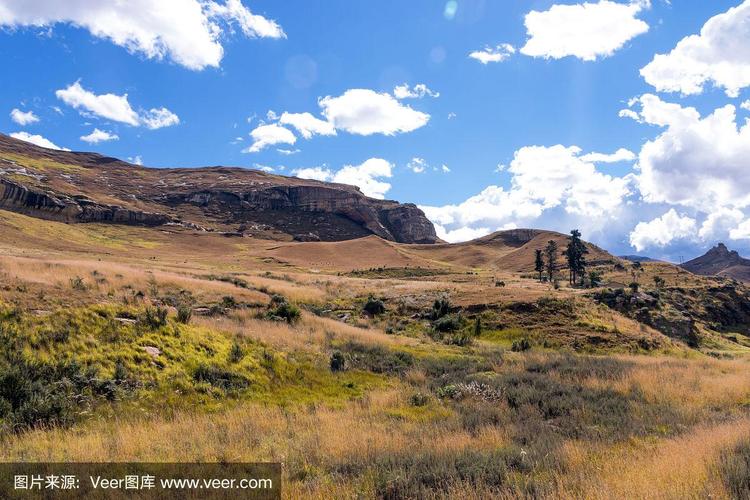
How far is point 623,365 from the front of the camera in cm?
1747

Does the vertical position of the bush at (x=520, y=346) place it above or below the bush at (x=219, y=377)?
below

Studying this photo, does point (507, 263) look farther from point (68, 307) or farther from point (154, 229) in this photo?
point (68, 307)

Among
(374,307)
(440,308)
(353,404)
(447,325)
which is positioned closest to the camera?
(353,404)

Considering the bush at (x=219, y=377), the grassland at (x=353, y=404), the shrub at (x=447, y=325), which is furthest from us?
the shrub at (x=447, y=325)

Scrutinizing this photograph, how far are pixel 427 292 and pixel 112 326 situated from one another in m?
30.3

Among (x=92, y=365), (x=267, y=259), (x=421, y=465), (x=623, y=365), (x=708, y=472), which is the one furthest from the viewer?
(x=267, y=259)

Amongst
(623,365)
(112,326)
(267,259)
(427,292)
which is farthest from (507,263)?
(112,326)

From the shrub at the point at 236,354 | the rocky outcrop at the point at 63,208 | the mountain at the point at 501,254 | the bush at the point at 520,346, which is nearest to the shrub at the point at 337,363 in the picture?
the shrub at the point at 236,354

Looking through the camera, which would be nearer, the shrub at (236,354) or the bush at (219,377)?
the bush at (219,377)

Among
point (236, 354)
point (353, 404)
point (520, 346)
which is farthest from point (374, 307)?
point (353, 404)

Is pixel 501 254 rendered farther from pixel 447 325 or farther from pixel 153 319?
pixel 153 319

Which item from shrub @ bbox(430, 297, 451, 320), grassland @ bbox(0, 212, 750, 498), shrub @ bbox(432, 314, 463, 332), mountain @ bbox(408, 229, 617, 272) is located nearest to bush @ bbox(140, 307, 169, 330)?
grassland @ bbox(0, 212, 750, 498)

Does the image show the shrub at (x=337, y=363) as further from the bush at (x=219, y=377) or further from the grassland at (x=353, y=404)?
the bush at (x=219, y=377)

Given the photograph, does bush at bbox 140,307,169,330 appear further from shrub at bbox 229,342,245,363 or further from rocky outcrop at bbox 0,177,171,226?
rocky outcrop at bbox 0,177,171,226
